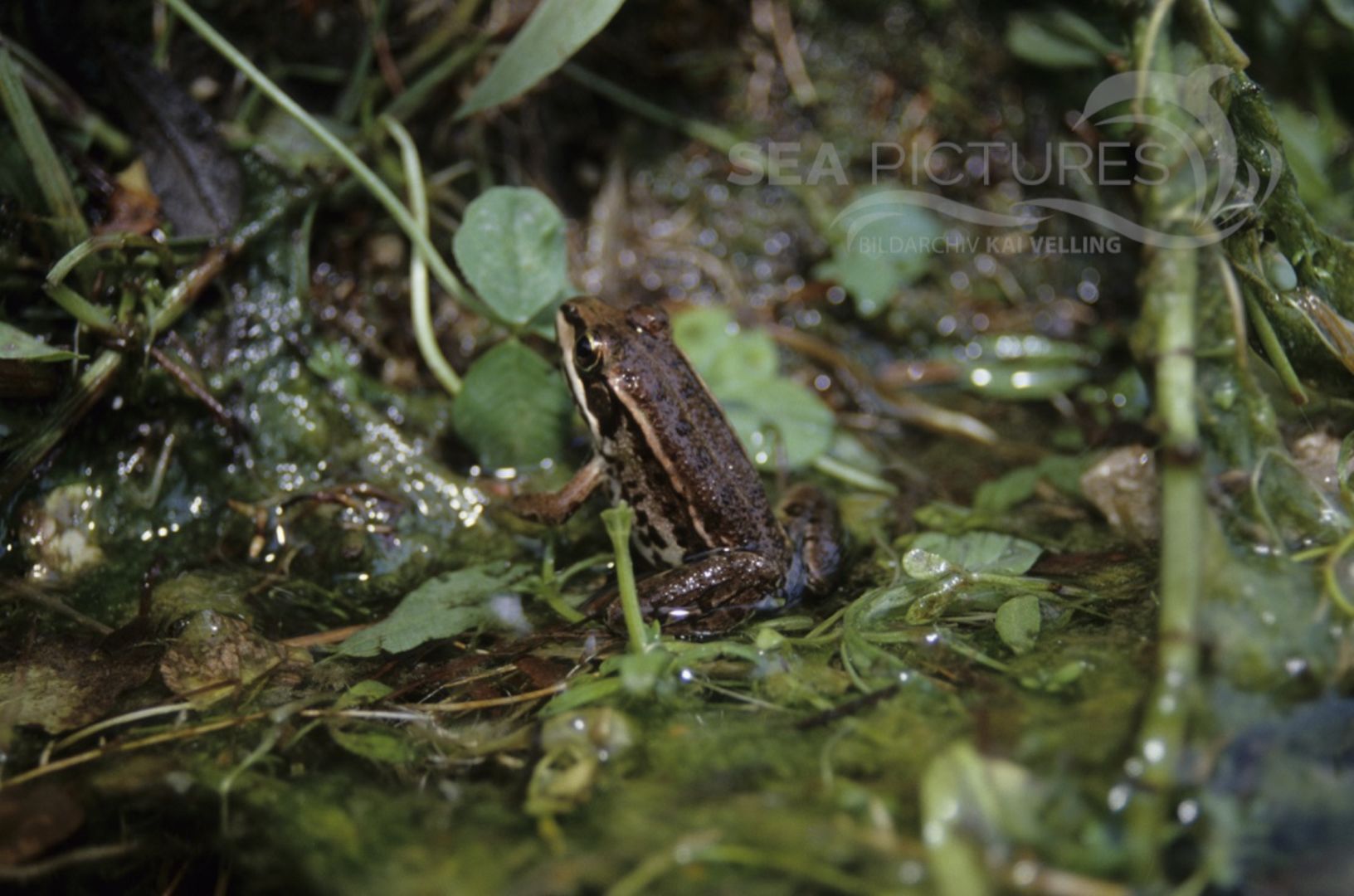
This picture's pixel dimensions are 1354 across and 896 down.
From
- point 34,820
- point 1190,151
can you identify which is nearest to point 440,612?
point 34,820

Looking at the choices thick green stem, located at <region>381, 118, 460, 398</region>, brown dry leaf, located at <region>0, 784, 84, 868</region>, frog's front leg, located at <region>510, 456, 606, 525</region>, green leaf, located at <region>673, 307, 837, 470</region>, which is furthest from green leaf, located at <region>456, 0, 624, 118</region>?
brown dry leaf, located at <region>0, 784, 84, 868</region>

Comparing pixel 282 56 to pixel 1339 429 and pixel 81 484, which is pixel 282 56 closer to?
pixel 81 484

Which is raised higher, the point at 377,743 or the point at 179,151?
the point at 179,151

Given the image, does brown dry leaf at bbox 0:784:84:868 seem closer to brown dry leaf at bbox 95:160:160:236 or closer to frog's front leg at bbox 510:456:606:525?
frog's front leg at bbox 510:456:606:525

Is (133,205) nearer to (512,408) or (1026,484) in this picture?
(512,408)

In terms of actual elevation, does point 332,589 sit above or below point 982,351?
below

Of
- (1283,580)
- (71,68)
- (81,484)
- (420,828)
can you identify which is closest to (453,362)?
(81,484)

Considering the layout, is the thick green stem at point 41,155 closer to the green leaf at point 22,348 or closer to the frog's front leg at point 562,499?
the green leaf at point 22,348
